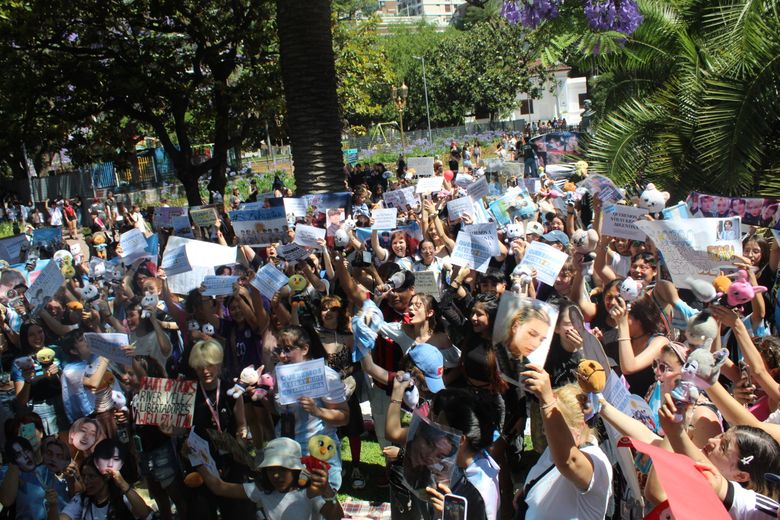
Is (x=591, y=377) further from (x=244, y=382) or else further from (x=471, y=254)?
(x=471, y=254)

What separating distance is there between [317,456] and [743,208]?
503 cm

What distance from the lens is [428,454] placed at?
11.7ft

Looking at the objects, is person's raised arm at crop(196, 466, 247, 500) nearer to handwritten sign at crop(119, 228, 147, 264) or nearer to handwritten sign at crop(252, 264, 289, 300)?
handwritten sign at crop(252, 264, 289, 300)

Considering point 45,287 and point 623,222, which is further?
point 45,287

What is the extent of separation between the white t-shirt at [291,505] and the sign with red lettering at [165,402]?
88 centimetres

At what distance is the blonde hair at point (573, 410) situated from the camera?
3.29 metres

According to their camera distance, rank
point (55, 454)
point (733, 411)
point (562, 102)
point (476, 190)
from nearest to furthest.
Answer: point (733, 411)
point (55, 454)
point (476, 190)
point (562, 102)

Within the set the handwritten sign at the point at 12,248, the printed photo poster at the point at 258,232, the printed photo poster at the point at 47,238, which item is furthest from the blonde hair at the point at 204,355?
the printed photo poster at the point at 47,238

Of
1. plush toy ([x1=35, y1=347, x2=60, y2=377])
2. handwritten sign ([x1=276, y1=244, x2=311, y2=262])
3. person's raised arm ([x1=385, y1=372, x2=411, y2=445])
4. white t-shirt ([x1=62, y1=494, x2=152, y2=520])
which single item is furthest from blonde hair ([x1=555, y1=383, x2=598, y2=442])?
handwritten sign ([x1=276, y1=244, x2=311, y2=262])

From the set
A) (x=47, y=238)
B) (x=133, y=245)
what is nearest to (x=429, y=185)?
(x=133, y=245)

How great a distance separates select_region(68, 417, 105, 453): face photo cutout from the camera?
499 cm

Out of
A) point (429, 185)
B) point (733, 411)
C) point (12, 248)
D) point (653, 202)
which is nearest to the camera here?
point (733, 411)

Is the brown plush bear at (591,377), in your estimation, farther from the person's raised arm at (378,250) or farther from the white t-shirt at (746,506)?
the person's raised arm at (378,250)

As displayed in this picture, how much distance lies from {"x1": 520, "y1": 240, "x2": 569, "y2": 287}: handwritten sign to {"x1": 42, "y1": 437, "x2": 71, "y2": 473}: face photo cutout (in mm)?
3450
